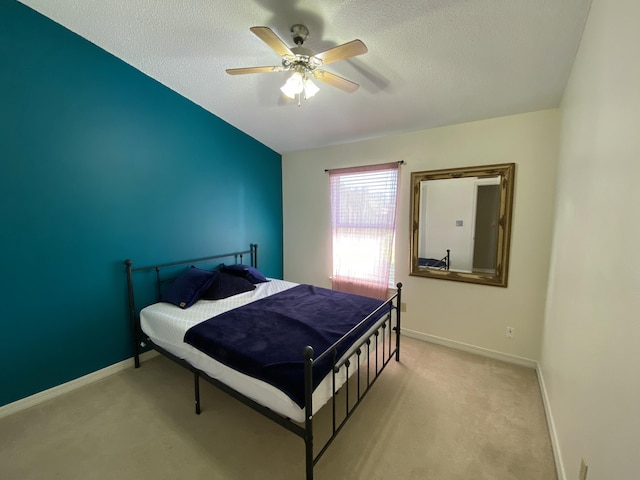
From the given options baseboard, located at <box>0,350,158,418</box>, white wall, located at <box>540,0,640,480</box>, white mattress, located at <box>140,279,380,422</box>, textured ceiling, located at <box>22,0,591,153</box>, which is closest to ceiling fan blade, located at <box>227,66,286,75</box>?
textured ceiling, located at <box>22,0,591,153</box>

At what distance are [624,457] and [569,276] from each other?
1.13m

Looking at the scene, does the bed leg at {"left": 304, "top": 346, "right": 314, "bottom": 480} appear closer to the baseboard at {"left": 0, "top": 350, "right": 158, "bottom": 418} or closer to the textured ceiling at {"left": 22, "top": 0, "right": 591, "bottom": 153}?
the textured ceiling at {"left": 22, "top": 0, "right": 591, "bottom": 153}

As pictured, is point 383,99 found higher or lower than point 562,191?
higher

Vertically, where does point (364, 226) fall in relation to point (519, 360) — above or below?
above

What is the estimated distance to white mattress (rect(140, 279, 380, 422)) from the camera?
1508 millimetres

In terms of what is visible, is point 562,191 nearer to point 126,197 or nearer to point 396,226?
point 396,226

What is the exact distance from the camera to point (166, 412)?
82.0 inches

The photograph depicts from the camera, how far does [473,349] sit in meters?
2.92

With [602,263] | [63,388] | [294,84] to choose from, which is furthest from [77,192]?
[602,263]

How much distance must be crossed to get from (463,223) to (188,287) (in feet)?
9.83

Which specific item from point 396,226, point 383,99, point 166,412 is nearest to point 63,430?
point 166,412

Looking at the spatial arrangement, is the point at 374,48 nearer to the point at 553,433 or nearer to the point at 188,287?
the point at 188,287

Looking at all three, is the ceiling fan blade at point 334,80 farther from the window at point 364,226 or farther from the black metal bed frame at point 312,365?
the black metal bed frame at point 312,365

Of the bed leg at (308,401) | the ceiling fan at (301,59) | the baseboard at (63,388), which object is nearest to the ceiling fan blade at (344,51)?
the ceiling fan at (301,59)
